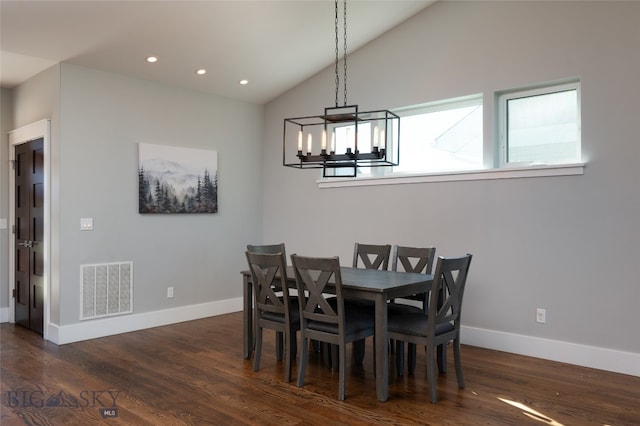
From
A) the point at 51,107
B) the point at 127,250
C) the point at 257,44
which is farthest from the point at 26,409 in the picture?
the point at 257,44

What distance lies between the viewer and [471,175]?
4520mm

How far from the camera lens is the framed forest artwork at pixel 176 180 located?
5.20 meters

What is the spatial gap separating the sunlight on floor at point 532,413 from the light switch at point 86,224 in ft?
12.9

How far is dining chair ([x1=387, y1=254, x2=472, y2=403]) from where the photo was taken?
313cm

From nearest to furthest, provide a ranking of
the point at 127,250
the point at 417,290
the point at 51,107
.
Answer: the point at 417,290
the point at 51,107
the point at 127,250

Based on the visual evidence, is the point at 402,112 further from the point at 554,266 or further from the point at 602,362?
the point at 602,362

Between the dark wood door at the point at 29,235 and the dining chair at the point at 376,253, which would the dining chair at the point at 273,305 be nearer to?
the dining chair at the point at 376,253

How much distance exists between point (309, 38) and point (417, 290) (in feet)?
9.36

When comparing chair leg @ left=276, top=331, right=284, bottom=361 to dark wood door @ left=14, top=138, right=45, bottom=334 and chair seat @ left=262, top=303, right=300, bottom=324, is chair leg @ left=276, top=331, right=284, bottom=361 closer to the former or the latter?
chair seat @ left=262, top=303, right=300, bottom=324

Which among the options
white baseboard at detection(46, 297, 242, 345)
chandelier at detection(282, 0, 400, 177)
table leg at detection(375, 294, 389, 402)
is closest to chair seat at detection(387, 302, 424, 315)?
table leg at detection(375, 294, 389, 402)

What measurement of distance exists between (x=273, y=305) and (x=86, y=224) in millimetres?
2270

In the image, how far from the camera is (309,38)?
4.93m

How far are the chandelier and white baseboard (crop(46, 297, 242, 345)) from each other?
6.32 feet

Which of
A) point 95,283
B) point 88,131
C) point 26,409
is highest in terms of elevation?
point 88,131
